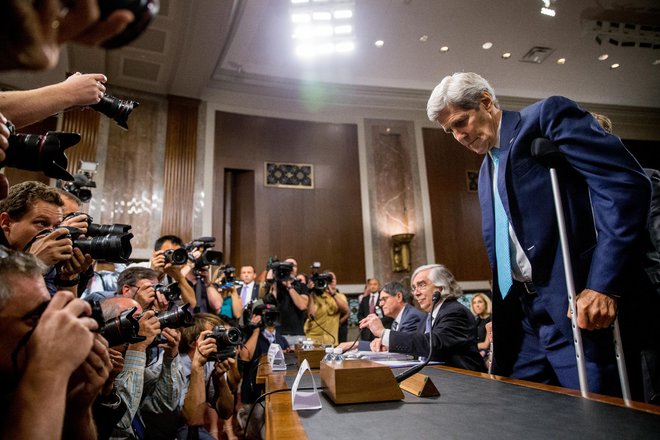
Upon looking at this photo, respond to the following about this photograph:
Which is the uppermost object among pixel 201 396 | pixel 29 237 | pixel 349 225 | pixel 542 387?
pixel 349 225

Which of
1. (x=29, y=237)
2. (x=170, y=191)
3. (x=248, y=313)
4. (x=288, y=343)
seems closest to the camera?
(x=29, y=237)

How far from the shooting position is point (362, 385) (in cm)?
103

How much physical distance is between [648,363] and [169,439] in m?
1.72

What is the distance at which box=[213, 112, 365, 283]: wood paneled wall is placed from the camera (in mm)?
6621

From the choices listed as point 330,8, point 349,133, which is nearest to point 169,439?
point 330,8

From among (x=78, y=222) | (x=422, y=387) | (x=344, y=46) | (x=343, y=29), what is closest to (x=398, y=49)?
(x=344, y=46)

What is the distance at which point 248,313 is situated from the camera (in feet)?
9.80

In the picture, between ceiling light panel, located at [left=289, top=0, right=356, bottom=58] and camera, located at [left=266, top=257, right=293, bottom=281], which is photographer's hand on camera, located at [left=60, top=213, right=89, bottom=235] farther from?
ceiling light panel, located at [left=289, top=0, right=356, bottom=58]

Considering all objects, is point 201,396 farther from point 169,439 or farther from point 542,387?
point 542,387

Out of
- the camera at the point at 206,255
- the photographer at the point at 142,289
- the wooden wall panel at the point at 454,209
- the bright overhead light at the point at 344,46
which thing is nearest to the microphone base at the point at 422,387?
the photographer at the point at 142,289

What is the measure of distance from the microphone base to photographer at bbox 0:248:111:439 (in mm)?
761

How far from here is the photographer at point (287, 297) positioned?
3.88 meters

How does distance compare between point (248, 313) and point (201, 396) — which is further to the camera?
point (248, 313)

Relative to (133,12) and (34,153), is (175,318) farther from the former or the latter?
(133,12)
